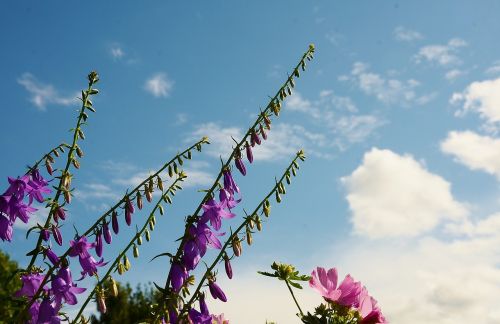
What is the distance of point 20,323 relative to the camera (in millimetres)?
3391

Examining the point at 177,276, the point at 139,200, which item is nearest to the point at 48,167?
the point at 139,200

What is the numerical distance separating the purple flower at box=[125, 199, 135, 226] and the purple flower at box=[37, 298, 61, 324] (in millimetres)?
689

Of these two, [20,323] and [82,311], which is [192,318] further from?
[20,323]

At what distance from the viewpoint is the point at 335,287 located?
3246 mm

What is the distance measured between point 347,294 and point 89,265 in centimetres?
160

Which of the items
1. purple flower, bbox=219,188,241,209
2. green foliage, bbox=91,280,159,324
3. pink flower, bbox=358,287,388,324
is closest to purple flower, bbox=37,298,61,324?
purple flower, bbox=219,188,241,209

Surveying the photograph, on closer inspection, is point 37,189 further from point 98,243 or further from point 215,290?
point 215,290

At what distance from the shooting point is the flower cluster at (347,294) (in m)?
3.15

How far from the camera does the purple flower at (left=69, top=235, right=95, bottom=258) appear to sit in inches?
144

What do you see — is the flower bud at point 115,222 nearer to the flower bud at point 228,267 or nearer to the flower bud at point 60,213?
the flower bud at point 60,213

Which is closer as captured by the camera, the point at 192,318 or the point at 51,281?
the point at 192,318

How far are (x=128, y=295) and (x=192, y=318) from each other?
77.3 feet

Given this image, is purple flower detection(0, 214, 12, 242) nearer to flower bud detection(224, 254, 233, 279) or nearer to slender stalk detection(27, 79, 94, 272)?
slender stalk detection(27, 79, 94, 272)

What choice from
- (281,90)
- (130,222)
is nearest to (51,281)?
(130,222)
